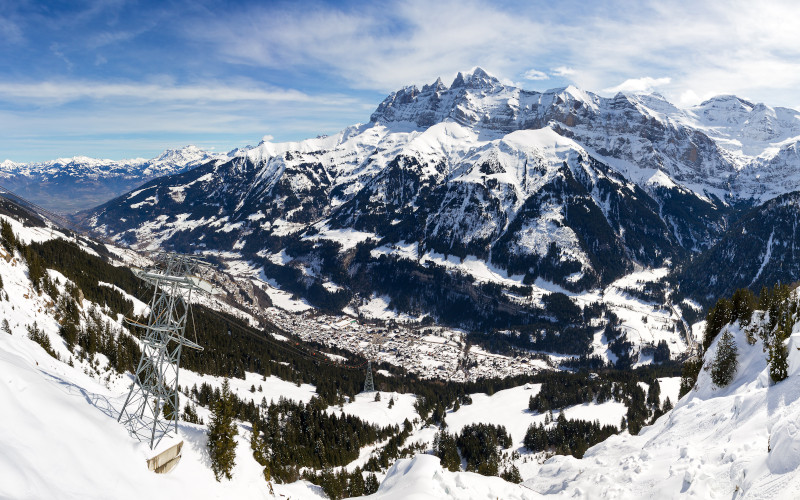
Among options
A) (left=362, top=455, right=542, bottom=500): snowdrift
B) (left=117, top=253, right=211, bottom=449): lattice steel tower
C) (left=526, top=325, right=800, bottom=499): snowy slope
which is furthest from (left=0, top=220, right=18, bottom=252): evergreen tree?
(left=526, top=325, right=800, bottom=499): snowy slope

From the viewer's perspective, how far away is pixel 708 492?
26.7 meters

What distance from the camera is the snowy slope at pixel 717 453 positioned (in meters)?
23.7

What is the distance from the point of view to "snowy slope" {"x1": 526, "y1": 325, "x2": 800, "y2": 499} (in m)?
23.7

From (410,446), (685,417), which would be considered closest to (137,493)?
(685,417)

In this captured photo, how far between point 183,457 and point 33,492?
67.1 feet

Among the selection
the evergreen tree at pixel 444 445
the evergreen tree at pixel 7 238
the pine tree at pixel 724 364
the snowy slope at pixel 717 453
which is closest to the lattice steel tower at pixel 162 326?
the snowy slope at pixel 717 453

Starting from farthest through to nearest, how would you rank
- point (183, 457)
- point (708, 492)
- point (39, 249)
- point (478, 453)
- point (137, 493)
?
1. point (39, 249)
2. point (478, 453)
3. point (183, 457)
4. point (137, 493)
5. point (708, 492)

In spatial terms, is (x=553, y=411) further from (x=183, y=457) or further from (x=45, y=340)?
(x=45, y=340)

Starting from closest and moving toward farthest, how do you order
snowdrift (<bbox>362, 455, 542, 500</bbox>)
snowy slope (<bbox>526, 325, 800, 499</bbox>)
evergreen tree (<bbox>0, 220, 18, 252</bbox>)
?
snowy slope (<bbox>526, 325, 800, 499</bbox>), snowdrift (<bbox>362, 455, 542, 500</bbox>), evergreen tree (<bbox>0, 220, 18, 252</bbox>)

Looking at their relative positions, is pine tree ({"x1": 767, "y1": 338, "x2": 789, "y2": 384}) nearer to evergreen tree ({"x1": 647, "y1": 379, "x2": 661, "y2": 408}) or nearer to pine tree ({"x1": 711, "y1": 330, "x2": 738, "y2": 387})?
pine tree ({"x1": 711, "y1": 330, "x2": 738, "y2": 387})

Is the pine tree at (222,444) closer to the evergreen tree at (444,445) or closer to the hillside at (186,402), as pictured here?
the hillside at (186,402)

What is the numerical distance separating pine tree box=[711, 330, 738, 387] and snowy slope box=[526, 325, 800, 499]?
842 mm

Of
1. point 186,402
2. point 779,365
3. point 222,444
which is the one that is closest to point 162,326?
point 222,444

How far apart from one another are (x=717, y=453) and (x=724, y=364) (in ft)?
84.2
